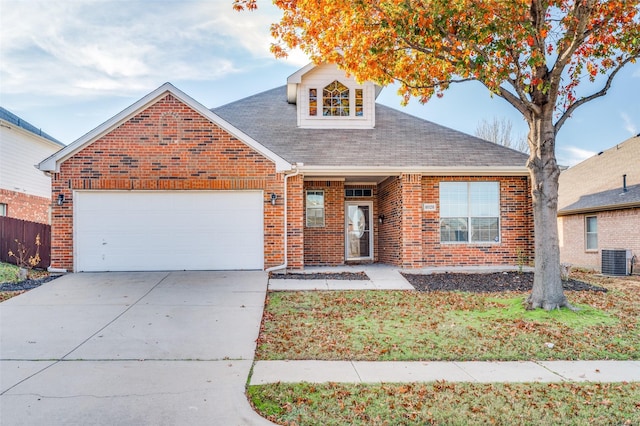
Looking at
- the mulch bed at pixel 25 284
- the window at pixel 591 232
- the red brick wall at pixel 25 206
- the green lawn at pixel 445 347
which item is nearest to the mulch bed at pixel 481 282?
the green lawn at pixel 445 347

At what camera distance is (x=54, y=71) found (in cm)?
1494

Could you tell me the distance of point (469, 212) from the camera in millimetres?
13820

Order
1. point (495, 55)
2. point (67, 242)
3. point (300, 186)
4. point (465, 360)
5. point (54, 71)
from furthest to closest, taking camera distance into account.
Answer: point (54, 71), point (300, 186), point (67, 242), point (495, 55), point (465, 360)

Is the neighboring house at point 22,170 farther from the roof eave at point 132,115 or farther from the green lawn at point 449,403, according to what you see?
the green lawn at point 449,403

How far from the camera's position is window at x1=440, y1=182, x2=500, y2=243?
45.3ft

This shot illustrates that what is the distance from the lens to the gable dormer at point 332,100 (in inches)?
608

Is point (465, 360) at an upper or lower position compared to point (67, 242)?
lower

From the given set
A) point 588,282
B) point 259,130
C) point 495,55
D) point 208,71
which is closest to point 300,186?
point 259,130

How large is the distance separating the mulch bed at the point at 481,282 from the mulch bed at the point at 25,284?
902 centimetres

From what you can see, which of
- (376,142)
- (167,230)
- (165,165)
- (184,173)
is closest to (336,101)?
(376,142)

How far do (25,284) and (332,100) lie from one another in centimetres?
1050

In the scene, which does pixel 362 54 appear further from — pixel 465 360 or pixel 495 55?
pixel 465 360

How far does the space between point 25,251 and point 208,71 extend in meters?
7.53

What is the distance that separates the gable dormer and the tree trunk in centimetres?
725
